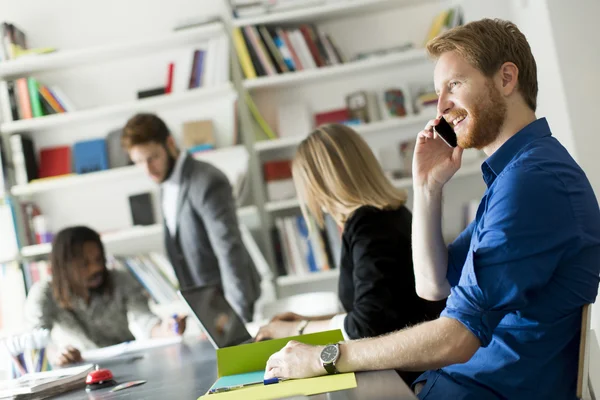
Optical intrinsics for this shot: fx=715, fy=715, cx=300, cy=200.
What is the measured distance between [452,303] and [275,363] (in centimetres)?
32

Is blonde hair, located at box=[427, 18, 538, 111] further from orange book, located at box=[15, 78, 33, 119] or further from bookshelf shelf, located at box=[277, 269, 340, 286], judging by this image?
orange book, located at box=[15, 78, 33, 119]

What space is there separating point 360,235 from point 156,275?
7.18 feet

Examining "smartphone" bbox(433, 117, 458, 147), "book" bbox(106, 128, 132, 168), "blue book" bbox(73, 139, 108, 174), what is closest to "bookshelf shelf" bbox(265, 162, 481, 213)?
"book" bbox(106, 128, 132, 168)

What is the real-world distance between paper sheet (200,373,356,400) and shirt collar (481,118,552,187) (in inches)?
19.2

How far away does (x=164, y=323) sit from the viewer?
109 inches

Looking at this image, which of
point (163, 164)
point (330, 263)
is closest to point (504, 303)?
point (163, 164)

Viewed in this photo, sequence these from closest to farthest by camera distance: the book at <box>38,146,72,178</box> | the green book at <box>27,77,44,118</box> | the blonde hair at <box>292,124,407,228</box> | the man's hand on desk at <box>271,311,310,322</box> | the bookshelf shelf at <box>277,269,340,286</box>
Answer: the blonde hair at <box>292,124,407,228</box> → the man's hand on desk at <box>271,311,310,322</box> → the bookshelf shelf at <box>277,269,340,286</box> → the green book at <box>27,77,44,118</box> → the book at <box>38,146,72,178</box>

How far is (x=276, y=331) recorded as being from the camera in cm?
197

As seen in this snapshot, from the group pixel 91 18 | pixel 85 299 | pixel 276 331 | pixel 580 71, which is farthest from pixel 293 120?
pixel 276 331

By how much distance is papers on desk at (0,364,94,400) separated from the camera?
159cm

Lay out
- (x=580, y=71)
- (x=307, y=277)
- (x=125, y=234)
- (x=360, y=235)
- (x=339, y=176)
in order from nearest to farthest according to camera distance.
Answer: (x=360, y=235), (x=339, y=176), (x=580, y=71), (x=307, y=277), (x=125, y=234)

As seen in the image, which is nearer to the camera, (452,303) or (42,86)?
(452,303)

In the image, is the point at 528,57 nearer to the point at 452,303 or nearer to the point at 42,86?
the point at 452,303

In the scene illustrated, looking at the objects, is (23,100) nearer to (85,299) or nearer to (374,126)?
(85,299)
